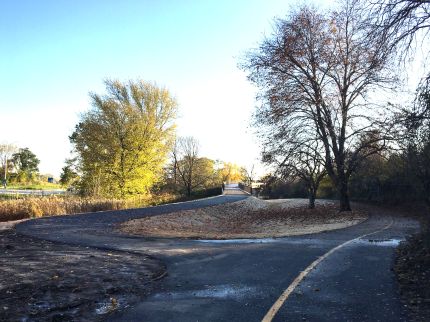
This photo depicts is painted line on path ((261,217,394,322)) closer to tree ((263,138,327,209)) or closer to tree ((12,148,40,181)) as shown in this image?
tree ((263,138,327,209))

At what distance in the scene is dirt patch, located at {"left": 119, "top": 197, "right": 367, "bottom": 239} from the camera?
66.4ft

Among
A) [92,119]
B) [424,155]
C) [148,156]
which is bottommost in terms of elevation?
[424,155]

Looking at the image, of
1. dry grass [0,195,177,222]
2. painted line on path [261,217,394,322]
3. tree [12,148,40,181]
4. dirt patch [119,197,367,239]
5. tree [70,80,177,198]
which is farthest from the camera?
tree [12,148,40,181]

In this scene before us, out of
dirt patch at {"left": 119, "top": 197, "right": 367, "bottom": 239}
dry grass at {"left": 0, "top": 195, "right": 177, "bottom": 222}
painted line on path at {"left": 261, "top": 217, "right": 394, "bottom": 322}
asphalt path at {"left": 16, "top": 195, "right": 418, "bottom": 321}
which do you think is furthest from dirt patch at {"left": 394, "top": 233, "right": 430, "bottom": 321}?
dry grass at {"left": 0, "top": 195, "right": 177, "bottom": 222}

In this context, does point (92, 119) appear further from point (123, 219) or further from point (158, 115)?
point (123, 219)

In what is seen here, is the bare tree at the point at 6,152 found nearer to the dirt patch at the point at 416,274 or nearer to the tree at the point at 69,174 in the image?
the tree at the point at 69,174

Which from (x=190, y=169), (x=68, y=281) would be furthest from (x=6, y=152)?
(x=68, y=281)

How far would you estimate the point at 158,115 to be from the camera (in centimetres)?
4888

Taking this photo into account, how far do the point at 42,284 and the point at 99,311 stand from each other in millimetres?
1758

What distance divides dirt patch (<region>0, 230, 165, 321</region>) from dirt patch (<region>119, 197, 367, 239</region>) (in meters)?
6.21

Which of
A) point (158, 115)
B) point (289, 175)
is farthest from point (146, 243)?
point (158, 115)

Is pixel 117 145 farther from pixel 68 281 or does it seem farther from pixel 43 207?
pixel 68 281

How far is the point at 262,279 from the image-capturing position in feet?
27.5

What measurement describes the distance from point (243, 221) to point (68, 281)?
899 inches
